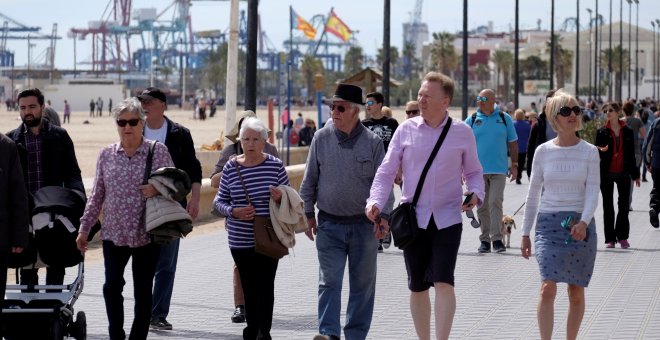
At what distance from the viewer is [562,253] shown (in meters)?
8.23

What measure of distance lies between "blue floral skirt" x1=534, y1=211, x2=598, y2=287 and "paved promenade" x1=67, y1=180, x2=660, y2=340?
51.4 inches

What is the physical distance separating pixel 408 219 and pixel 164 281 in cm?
259

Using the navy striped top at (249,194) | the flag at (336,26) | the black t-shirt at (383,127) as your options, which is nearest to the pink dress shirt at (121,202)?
the navy striped top at (249,194)

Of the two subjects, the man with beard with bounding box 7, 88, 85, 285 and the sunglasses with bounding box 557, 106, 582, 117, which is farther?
the man with beard with bounding box 7, 88, 85, 285

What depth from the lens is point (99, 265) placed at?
554 inches

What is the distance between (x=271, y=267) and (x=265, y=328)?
0.38 metres

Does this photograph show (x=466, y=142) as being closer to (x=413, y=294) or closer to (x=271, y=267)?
(x=413, y=294)

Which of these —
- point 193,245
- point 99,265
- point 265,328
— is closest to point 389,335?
point 265,328

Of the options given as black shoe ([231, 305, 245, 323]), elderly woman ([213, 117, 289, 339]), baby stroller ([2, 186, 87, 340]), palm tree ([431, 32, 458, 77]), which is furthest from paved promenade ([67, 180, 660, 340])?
palm tree ([431, 32, 458, 77])

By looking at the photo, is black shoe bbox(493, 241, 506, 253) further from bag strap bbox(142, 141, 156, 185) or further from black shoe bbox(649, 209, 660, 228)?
bag strap bbox(142, 141, 156, 185)

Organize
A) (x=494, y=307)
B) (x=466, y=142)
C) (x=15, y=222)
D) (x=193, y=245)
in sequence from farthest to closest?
(x=193, y=245), (x=494, y=307), (x=466, y=142), (x=15, y=222)

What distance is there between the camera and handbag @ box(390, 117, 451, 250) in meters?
7.98

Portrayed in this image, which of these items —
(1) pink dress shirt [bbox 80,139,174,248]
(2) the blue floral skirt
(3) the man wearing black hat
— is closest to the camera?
(2) the blue floral skirt

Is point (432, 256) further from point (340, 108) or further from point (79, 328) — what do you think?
point (79, 328)
